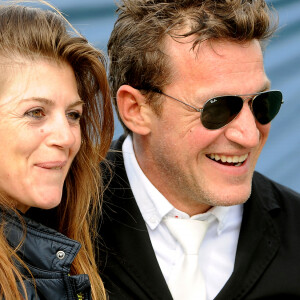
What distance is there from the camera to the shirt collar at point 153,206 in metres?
2.54

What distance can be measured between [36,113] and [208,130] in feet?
2.27

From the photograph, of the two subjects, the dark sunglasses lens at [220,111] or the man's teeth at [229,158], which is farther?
the man's teeth at [229,158]

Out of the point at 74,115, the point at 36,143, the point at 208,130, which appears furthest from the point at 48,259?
the point at 208,130

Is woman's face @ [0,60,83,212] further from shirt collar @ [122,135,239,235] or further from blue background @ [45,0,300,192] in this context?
blue background @ [45,0,300,192]

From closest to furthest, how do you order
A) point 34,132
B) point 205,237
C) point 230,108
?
point 34,132 < point 230,108 < point 205,237

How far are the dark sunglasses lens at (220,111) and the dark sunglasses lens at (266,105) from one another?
9 centimetres

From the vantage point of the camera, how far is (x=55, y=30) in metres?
2.14

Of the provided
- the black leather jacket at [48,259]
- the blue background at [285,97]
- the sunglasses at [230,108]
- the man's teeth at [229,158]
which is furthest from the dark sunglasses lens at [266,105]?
the blue background at [285,97]

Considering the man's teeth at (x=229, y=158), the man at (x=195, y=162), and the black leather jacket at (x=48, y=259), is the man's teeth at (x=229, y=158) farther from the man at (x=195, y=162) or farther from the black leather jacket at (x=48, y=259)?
the black leather jacket at (x=48, y=259)

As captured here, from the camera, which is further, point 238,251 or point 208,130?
point 238,251

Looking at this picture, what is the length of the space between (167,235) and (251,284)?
0.37 m

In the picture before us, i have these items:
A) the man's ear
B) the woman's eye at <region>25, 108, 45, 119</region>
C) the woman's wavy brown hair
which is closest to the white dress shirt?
the man's ear

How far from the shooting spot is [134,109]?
263 cm

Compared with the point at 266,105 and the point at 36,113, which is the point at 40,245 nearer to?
the point at 36,113
